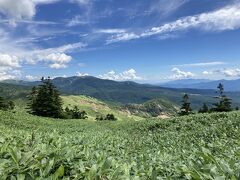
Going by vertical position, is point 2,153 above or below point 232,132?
above

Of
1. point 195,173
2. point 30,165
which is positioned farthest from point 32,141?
point 195,173

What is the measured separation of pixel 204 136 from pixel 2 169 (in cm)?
2276

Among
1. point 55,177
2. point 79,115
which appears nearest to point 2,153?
point 55,177

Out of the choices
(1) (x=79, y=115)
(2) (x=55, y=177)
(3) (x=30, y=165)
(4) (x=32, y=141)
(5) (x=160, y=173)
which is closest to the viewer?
(2) (x=55, y=177)

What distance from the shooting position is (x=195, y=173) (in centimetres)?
430

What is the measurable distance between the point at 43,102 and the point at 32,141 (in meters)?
108

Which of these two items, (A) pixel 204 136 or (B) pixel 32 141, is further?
(A) pixel 204 136

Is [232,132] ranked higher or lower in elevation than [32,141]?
A: lower

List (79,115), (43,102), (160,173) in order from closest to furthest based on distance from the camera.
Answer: (160,173) → (43,102) → (79,115)

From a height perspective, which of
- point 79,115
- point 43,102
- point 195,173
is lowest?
point 79,115

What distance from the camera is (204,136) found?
25906mm

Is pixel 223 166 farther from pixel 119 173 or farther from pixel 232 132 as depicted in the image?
pixel 232 132

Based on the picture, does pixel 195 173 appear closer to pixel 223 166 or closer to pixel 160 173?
pixel 223 166

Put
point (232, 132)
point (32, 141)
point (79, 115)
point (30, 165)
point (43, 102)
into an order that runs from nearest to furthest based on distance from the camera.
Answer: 1. point (30, 165)
2. point (32, 141)
3. point (232, 132)
4. point (43, 102)
5. point (79, 115)
